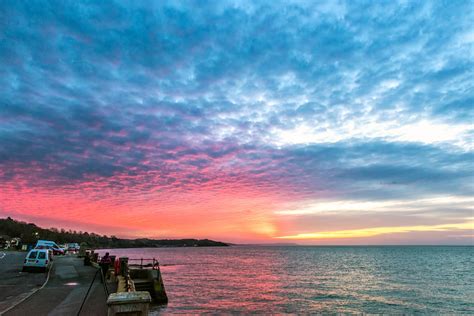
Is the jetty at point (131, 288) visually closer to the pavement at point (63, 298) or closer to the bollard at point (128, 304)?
the bollard at point (128, 304)

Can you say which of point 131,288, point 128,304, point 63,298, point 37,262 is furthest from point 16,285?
point 128,304

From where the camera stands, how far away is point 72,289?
1883cm

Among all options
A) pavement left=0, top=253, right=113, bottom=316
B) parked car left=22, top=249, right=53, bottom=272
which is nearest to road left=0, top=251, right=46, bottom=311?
pavement left=0, top=253, right=113, bottom=316

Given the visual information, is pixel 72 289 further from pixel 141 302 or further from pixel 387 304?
pixel 387 304

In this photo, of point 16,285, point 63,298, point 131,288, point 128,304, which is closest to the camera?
point 128,304

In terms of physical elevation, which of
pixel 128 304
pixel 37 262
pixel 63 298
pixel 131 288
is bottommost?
pixel 63 298

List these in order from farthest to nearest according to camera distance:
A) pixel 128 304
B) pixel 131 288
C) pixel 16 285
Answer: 1. pixel 16 285
2. pixel 131 288
3. pixel 128 304

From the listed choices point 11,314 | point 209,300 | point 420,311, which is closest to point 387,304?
point 420,311

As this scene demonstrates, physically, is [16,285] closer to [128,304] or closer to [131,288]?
[131,288]

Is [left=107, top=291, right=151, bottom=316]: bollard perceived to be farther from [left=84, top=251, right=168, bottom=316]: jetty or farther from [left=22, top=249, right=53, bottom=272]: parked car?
[left=22, top=249, right=53, bottom=272]: parked car

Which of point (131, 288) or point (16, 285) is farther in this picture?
point (16, 285)

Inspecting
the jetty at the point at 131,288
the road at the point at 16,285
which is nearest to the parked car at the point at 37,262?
the road at the point at 16,285

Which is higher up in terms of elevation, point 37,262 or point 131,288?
point 37,262

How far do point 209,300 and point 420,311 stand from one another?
56.4ft
